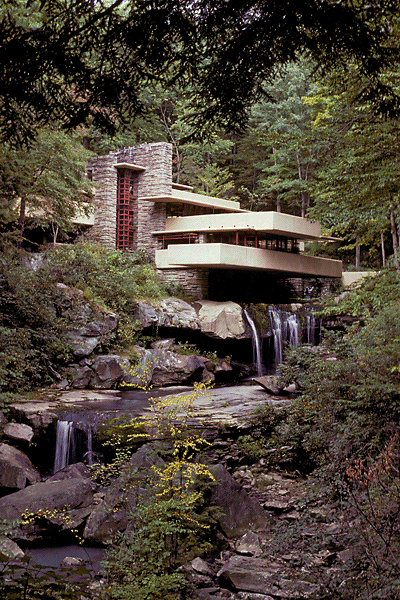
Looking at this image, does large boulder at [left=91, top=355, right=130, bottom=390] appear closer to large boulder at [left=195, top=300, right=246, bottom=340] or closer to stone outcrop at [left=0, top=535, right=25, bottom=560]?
large boulder at [left=195, top=300, right=246, bottom=340]

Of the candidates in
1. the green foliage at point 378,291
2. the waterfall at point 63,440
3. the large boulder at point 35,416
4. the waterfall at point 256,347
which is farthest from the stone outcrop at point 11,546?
the waterfall at point 256,347

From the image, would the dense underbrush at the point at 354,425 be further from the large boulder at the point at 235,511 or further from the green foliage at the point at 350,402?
the large boulder at the point at 235,511

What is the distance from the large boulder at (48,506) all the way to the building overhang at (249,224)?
527 inches

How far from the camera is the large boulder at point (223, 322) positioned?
16.9 m

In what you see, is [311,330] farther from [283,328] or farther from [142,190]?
Result: [142,190]

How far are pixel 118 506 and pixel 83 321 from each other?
25.5 ft

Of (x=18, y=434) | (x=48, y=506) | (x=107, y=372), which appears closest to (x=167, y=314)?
(x=107, y=372)

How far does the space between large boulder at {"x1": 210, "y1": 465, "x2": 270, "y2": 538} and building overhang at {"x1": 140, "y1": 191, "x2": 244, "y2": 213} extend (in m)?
15.7

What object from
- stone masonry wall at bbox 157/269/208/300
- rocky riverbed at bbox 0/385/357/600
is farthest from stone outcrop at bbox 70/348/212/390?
stone masonry wall at bbox 157/269/208/300

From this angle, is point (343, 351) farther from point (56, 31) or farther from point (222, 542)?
point (56, 31)

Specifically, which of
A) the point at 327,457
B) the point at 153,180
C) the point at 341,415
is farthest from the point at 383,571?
the point at 153,180

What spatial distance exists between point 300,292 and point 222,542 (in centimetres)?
1933

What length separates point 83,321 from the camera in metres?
13.8

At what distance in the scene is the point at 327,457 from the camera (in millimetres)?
7391
